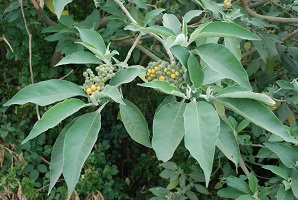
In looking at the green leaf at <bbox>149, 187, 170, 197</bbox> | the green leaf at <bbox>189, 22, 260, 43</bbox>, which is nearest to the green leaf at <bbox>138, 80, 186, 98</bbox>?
the green leaf at <bbox>189, 22, 260, 43</bbox>

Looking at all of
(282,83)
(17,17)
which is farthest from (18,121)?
(282,83)

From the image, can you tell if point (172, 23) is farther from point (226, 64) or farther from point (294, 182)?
point (294, 182)

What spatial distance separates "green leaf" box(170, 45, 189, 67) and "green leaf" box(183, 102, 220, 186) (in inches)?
4.3

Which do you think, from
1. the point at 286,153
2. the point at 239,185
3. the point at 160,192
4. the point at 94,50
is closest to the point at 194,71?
the point at 94,50

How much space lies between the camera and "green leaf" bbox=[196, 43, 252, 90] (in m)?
1.03

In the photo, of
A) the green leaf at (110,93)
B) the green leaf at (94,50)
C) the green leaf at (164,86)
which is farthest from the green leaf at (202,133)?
the green leaf at (94,50)

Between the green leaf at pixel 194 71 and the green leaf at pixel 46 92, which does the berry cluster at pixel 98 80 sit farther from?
the green leaf at pixel 194 71

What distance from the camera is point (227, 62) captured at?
3.42 ft

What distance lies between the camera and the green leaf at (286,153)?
60.7 inches

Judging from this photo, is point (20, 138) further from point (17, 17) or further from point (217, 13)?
point (217, 13)

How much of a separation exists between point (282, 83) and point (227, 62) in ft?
3.04

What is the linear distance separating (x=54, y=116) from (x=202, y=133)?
328 mm

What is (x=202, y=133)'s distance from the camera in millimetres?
939

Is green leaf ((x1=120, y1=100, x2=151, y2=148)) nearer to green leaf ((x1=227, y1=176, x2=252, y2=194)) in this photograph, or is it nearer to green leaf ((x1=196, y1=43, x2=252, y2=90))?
green leaf ((x1=196, y1=43, x2=252, y2=90))
